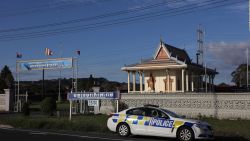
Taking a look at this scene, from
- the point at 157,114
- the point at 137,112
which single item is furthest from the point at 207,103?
the point at 157,114

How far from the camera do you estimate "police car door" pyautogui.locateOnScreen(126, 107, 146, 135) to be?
19094mm

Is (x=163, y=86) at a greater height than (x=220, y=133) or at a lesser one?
greater

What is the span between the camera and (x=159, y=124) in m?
18.6

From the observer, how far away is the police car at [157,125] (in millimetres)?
17766

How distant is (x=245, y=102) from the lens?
95.0 feet

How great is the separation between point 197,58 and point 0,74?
68947 millimetres

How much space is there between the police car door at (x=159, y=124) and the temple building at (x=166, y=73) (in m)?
19.8

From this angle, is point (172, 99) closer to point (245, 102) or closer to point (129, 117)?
point (245, 102)

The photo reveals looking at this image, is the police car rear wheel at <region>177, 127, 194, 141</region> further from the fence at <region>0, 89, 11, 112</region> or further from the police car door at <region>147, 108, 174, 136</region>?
the fence at <region>0, 89, 11, 112</region>

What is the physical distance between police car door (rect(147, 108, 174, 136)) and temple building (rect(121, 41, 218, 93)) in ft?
64.9

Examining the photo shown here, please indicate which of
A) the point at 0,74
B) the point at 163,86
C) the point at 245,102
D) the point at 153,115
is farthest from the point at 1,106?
the point at 0,74

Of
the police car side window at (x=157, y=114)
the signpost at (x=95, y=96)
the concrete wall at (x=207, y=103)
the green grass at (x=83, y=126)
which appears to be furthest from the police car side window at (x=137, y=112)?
the concrete wall at (x=207, y=103)

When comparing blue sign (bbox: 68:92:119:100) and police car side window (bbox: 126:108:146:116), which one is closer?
police car side window (bbox: 126:108:146:116)

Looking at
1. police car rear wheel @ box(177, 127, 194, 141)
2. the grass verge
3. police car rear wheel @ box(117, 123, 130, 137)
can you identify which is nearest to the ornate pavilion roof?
the grass verge
